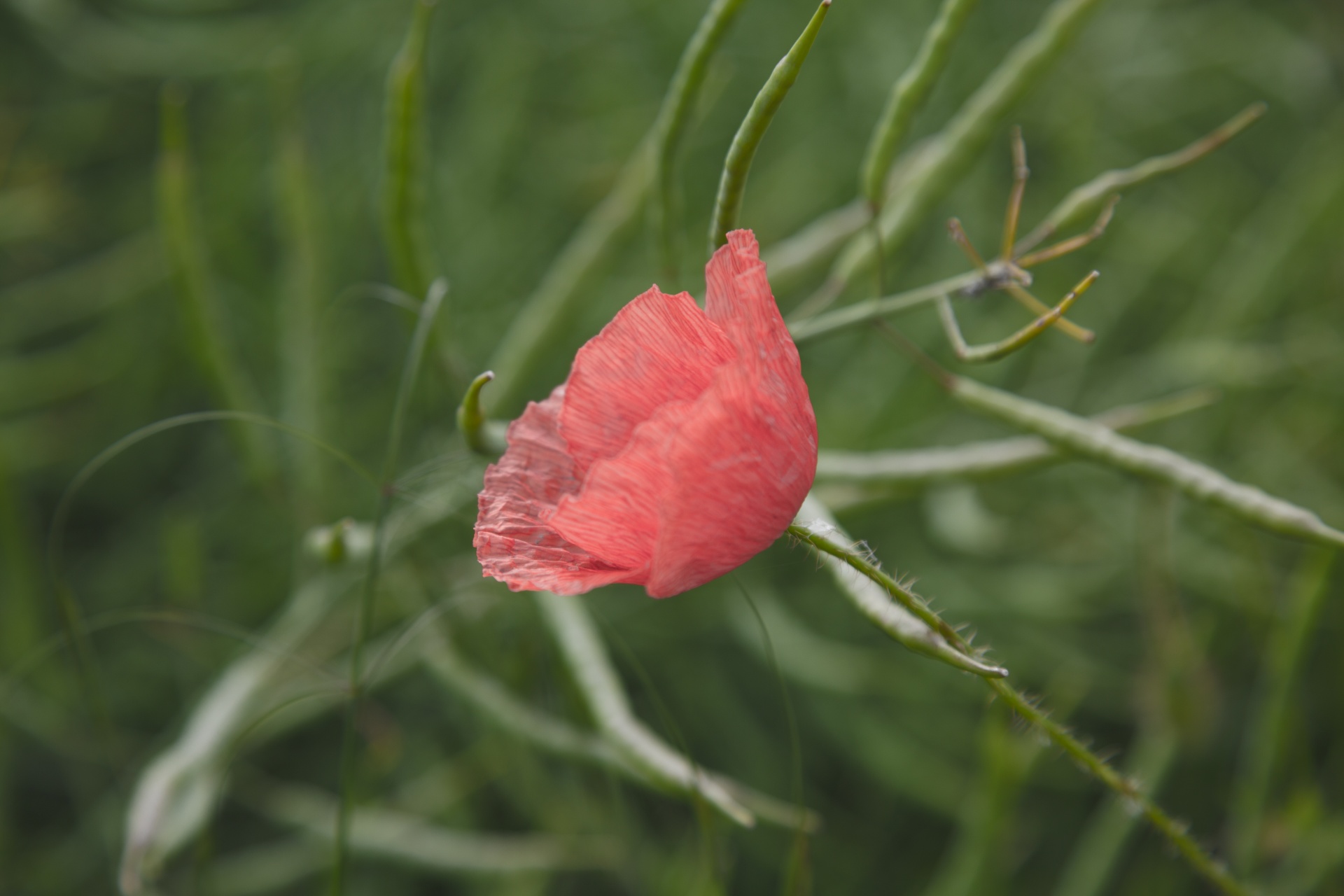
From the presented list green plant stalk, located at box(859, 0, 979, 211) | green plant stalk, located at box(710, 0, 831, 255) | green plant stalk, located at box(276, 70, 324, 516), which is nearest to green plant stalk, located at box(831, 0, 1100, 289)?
green plant stalk, located at box(859, 0, 979, 211)

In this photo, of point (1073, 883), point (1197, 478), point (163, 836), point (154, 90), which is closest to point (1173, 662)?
point (1073, 883)

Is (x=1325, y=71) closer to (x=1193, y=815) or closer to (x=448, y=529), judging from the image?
(x=1193, y=815)

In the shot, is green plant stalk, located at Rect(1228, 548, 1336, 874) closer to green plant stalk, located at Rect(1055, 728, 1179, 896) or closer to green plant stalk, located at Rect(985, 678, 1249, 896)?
green plant stalk, located at Rect(1055, 728, 1179, 896)

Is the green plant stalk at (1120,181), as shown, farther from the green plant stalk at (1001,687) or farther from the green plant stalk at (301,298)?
the green plant stalk at (301,298)

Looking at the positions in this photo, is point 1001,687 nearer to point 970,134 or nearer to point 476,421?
point 476,421

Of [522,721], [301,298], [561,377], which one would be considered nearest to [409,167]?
[301,298]
